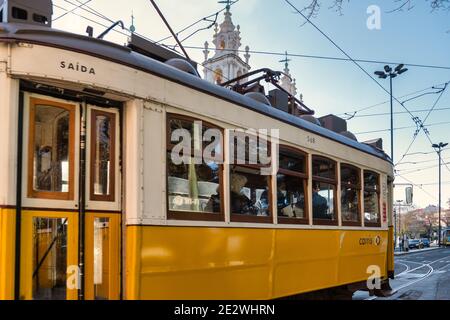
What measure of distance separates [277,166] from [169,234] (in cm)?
182

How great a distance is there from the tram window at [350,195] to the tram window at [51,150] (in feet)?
13.8

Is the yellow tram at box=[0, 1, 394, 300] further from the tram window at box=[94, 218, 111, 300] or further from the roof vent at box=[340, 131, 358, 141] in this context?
the roof vent at box=[340, 131, 358, 141]

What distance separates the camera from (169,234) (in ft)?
13.9

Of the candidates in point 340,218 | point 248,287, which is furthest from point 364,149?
point 248,287

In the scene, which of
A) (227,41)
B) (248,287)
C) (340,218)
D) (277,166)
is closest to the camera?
(248,287)

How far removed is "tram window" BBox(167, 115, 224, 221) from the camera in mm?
4418

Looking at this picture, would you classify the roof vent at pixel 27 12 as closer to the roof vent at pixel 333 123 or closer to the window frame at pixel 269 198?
the window frame at pixel 269 198

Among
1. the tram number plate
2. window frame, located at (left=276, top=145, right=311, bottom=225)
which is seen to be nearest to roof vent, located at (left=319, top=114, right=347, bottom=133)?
the tram number plate

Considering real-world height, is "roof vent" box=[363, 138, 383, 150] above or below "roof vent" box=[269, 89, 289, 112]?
below

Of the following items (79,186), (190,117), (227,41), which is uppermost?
(227,41)

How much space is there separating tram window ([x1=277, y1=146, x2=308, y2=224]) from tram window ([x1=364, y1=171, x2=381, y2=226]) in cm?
209

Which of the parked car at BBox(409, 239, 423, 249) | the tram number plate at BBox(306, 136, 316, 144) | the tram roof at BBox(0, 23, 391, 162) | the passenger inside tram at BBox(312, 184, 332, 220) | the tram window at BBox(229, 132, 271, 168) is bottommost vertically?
the parked car at BBox(409, 239, 423, 249)

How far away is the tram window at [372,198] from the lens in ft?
25.7
